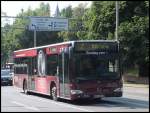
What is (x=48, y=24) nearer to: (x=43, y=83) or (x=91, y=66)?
(x=43, y=83)

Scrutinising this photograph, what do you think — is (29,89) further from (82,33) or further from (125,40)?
(82,33)

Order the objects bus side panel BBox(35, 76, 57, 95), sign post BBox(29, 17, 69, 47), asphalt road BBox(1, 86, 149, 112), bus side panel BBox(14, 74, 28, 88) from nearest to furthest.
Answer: asphalt road BBox(1, 86, 149, 112)
bus side panel BBox(35, 76, 57, 95)
bus side panel BBox(14, 74, 28, 88)
sign post BBox(29, 17, 69, 47)

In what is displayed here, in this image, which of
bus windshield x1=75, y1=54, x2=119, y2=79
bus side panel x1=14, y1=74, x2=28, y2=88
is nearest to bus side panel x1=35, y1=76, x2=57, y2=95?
bus windshield x1=75, y1=54, x2=119, y2=79

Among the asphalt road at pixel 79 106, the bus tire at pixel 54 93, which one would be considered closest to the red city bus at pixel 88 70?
the bus tire at pixel 54 93

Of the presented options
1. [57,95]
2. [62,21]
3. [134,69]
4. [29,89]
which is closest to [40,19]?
[62,21]

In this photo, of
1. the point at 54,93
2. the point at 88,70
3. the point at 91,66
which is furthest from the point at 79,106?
the point at 54,93

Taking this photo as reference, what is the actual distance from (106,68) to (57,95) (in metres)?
2.90

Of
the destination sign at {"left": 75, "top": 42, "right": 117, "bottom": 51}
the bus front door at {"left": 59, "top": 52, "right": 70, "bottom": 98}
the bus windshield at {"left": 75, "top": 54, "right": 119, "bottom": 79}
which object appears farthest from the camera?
the bus front door at {"left": 59, "top": 52, "right": 70, "bottom": 98}

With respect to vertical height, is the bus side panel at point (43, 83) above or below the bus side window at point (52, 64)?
below

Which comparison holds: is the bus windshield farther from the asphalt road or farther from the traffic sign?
the traffic sign

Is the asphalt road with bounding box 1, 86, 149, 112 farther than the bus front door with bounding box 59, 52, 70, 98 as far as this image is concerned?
No

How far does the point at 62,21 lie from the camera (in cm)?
4769

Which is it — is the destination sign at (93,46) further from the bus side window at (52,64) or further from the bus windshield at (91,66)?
the bus side window at (52,64)

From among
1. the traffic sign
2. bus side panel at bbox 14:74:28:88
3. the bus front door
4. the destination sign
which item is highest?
the traffic sign
